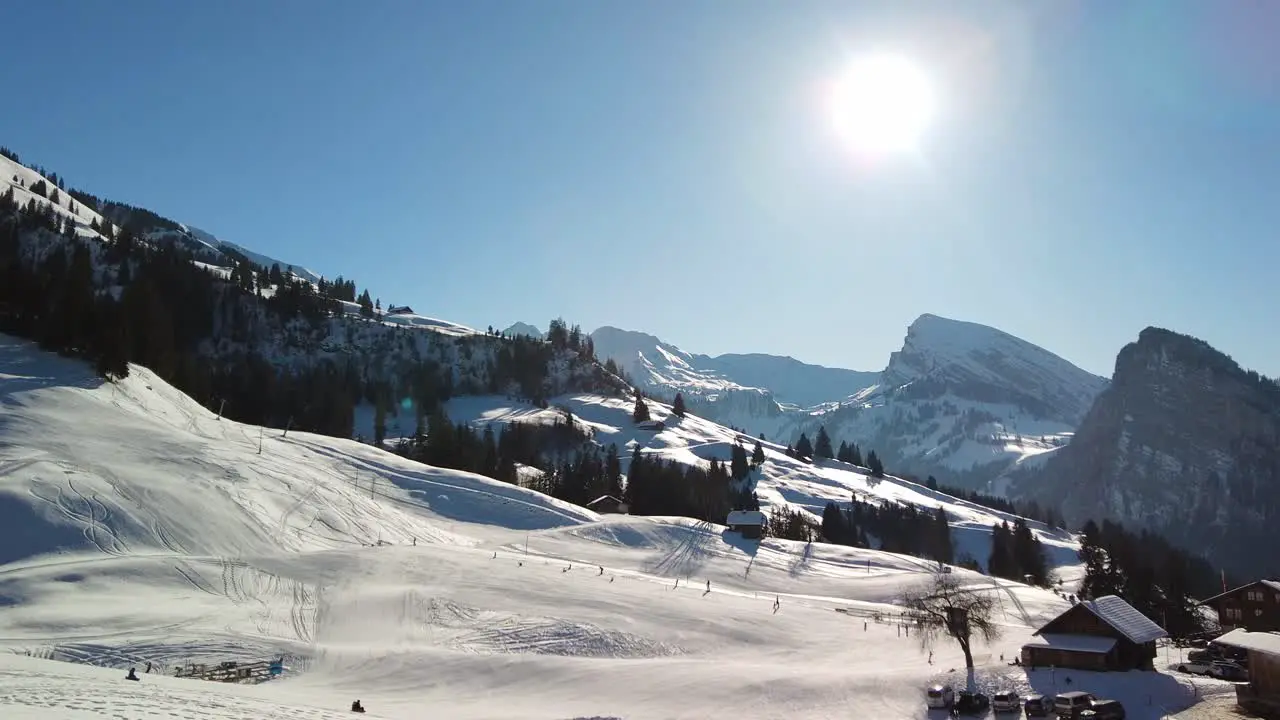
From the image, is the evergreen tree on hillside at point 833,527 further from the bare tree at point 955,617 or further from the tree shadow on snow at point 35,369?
the tree shadow on snow at point 35,369

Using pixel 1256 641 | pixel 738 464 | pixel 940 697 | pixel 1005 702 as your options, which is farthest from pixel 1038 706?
pixel 738 464

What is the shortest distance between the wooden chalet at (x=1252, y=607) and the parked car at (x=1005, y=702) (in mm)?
37252

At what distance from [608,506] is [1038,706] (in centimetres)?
8595

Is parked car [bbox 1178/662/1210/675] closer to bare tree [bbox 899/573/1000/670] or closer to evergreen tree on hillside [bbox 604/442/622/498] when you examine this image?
bare tree [bbox 899/573/1000/670]

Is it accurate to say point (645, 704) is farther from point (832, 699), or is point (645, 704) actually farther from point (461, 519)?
point (461, 519)

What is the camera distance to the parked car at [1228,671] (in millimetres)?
45812

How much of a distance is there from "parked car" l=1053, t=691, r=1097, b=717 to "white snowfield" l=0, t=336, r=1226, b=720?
16.0 ft

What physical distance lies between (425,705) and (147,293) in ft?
292

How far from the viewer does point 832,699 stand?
38281 millimetres

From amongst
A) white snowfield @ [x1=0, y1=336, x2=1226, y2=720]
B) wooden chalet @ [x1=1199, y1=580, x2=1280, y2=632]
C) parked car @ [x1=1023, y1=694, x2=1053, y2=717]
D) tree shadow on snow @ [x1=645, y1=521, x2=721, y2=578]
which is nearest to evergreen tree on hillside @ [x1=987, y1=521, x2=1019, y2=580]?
white snowfield @ [x1=0, y1=336, x2=1226, y2=720]

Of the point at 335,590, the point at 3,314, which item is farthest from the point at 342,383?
the point at 335,590

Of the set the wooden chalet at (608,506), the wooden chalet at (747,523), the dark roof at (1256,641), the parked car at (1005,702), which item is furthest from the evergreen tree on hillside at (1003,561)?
the parked car at (1005,702)

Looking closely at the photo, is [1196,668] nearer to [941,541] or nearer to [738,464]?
[941,541]

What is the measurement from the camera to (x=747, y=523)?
326 feet
